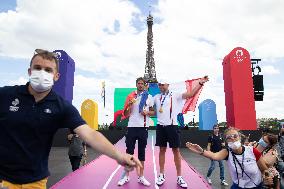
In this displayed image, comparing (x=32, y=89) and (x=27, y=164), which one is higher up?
(x=32, y=89)

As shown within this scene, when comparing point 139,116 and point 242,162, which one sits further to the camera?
point 139,116

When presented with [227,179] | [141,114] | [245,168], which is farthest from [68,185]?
[227,179]

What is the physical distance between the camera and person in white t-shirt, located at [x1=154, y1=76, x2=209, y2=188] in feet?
20.8

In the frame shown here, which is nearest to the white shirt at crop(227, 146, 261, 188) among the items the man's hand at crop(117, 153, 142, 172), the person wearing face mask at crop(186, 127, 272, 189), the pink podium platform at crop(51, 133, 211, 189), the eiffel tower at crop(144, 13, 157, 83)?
the person wearing face mask at crop(186, 127, 272, 189)

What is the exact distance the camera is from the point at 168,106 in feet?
21.3

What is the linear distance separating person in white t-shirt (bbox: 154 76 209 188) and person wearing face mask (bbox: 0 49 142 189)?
407cm

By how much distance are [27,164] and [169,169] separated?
6.04 meters

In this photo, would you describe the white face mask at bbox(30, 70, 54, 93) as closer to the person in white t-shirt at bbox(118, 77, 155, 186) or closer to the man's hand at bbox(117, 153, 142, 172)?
the man's hand at bbox(117, 153, 142, 172)

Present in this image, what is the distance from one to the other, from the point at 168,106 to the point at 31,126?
436 cm

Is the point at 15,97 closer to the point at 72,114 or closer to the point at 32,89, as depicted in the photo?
the point at 32,89

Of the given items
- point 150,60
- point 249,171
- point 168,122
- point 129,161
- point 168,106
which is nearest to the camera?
point 129,161

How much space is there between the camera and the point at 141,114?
6551 mm

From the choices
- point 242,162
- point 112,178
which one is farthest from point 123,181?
point 242,162

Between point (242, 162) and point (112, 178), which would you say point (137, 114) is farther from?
point (242, 162)
